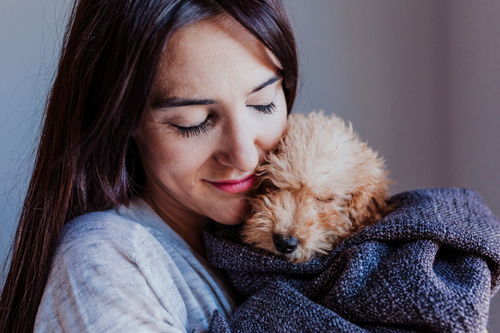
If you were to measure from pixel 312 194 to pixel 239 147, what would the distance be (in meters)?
0.26

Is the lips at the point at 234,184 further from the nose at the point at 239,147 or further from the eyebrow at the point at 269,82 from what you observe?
the eyebrow at the point at 269,82

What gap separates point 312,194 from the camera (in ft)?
3.57

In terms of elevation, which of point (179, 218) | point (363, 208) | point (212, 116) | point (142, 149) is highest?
point (212, 116)

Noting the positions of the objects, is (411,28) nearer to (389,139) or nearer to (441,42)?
(441,42)

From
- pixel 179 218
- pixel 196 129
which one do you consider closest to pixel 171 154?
pixel 196 129

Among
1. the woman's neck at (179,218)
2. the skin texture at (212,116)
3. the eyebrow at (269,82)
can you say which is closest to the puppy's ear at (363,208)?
the skin texture at (212,116)

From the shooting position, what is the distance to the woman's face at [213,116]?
2.96 ft

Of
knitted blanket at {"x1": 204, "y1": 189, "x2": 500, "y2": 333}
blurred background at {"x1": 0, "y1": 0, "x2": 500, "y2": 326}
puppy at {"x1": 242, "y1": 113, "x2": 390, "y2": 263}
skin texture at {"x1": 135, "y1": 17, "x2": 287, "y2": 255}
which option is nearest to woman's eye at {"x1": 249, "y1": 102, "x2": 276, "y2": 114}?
skin texture at {"x1": 135, "y1": 17, "x2": 287, "y2": 255}

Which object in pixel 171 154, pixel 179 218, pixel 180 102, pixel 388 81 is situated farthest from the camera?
pixel 388 81

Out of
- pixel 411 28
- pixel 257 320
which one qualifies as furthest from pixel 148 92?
pixel 411 28

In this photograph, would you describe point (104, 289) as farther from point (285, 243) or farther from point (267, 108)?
point (267, 108)

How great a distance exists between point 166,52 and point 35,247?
24.4 inches

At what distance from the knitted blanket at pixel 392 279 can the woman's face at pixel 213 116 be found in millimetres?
206

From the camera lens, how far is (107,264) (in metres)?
0.88
